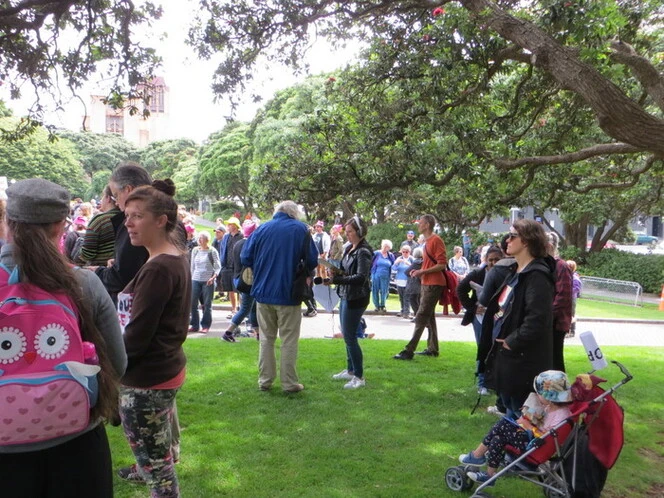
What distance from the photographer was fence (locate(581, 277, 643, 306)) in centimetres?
2080

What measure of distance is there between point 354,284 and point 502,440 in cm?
269

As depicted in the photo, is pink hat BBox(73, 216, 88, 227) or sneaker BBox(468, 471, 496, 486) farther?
pink hat BBox(73, 216, 88, 227)

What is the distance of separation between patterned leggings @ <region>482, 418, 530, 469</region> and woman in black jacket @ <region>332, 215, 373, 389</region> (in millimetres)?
2564

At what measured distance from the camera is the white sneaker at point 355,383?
6695mm

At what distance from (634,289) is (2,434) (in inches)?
875

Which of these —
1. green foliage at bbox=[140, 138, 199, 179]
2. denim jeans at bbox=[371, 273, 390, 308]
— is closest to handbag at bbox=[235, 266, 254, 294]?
denim jeans at bbox=[371, 273, 390, 308]

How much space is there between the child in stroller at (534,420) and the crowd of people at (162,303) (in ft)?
0.05

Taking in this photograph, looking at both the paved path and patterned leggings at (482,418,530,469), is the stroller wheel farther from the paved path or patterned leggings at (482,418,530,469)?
the paved path

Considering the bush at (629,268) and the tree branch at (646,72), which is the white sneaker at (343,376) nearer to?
the tree branch at (646,72)

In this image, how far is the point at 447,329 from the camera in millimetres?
12859

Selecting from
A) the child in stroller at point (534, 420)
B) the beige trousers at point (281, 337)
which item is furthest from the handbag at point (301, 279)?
the child in stroller at point (534, 420)

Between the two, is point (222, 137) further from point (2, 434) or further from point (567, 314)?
point (2, 434)

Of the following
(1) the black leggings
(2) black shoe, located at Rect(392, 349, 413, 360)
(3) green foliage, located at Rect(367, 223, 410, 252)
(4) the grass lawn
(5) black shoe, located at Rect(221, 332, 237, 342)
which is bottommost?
(4) the grass lawn

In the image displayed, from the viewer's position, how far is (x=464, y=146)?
702 cm
